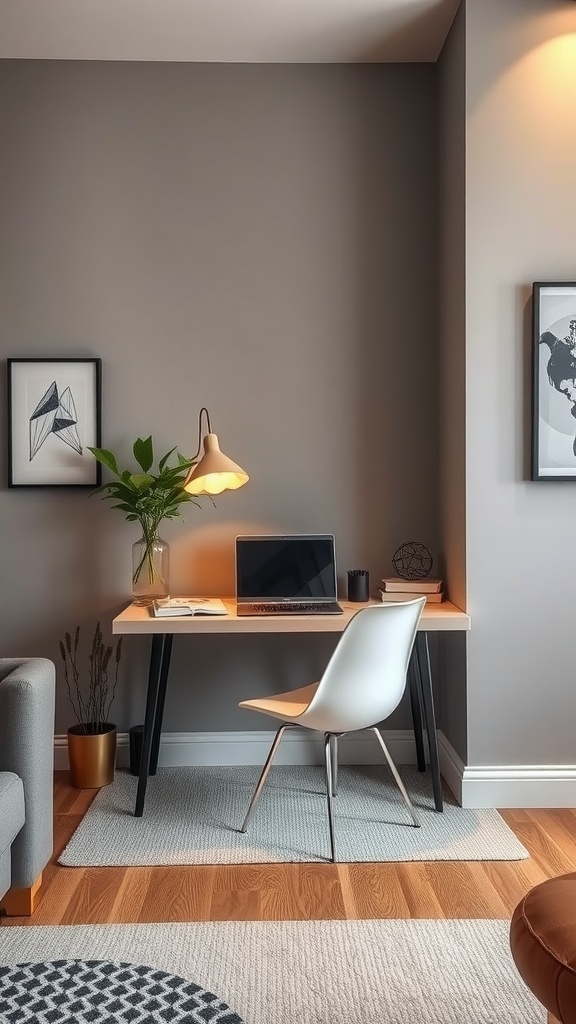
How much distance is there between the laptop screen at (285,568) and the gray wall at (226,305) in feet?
0.77

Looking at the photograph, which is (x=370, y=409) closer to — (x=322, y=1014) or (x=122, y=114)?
(x=122, y=114)

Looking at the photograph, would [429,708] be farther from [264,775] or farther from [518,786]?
[264,775]

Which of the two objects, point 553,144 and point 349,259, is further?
point 349,259

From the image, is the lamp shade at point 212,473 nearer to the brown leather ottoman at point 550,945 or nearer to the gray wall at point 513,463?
→ the gray wall at point 513,463

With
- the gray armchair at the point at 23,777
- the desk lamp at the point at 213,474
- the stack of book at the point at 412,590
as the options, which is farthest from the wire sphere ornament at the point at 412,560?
the gray armchair at the point at 23,777

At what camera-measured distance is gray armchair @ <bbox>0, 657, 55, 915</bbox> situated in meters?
2.26

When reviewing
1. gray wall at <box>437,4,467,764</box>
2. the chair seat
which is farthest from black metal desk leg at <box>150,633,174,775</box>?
gray wall at <box>437,4,467,764</box>

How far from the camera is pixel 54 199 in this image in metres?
3.50

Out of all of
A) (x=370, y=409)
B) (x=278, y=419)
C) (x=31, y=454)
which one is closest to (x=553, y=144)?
(x=370, y=409)

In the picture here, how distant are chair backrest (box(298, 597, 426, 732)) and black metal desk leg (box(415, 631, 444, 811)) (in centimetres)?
27

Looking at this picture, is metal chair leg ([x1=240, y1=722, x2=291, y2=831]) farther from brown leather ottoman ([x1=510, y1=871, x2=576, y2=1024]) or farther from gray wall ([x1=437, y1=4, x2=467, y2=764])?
brown leather ottoman ([x1=510, y1=871, x2=576, y2=1024])

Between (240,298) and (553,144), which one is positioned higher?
(553,144)

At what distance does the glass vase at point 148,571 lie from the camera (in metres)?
3.38

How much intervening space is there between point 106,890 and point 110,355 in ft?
6.57
